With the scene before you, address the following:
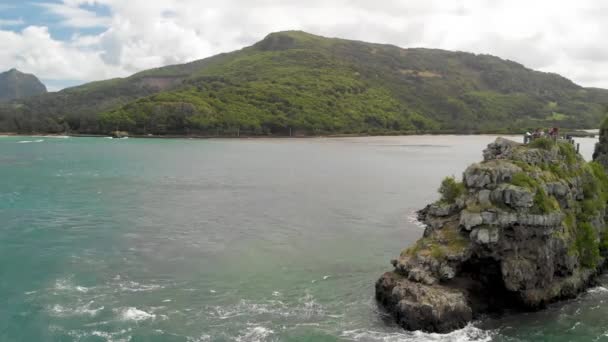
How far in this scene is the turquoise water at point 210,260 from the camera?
3494 centimetres

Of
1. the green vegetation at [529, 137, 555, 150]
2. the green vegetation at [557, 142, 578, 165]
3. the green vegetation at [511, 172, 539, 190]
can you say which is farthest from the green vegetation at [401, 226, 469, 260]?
the green vegetation at [557, 142, 578, 165]

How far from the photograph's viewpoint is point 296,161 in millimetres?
142125

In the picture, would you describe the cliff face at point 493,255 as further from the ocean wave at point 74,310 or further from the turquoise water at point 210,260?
the ocean wave at point 74,310

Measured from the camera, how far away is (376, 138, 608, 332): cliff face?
3575 centimetres

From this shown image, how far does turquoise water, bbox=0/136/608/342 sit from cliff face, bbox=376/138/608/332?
1.52 meters

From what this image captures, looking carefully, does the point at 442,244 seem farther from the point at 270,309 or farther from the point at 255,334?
the point at 255,334

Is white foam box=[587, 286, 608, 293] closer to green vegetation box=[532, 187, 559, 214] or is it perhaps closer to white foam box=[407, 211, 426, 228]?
green vegetation box=[532, 187, 559, 214]

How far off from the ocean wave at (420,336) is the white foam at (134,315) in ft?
43.9

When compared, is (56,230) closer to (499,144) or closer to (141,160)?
(499,144)

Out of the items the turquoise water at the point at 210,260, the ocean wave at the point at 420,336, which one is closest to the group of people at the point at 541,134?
the turquoise water at the point at 210,260

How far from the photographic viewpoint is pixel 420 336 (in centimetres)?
3341

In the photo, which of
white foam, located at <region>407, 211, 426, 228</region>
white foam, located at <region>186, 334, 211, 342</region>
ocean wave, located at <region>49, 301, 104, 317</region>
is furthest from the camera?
white foam, located at <region>407, 211, 426, 228</region>

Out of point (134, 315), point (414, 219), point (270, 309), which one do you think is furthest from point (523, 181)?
point (414, 219)

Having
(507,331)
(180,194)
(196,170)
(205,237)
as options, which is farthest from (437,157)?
(507,331)
